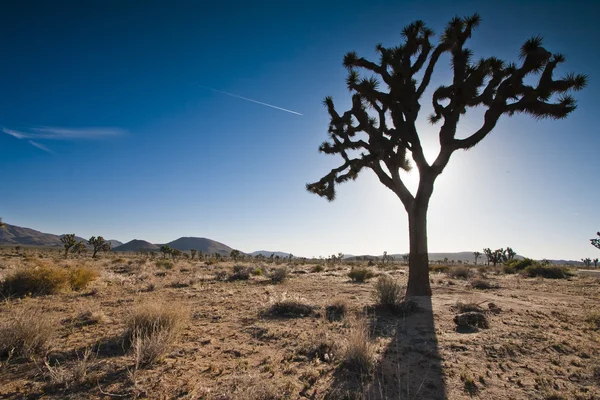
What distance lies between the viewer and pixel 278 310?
7.04m

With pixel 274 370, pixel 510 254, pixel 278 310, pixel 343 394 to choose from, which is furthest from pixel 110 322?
pixel 510 254

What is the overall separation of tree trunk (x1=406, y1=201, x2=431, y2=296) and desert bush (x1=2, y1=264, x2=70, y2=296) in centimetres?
1141

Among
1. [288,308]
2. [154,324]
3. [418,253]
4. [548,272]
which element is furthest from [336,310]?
[548,272]

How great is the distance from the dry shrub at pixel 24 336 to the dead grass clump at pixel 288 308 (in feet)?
13.4

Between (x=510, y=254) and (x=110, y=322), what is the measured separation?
49.7 metres

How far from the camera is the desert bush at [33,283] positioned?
28.4 ft

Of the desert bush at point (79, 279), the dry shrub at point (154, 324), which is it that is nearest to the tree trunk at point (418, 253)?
the dry shrub at point (154, 324)

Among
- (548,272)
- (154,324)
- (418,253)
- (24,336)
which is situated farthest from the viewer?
(548,272)

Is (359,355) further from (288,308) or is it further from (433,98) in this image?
(433,98)

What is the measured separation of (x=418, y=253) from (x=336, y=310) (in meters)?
3.91

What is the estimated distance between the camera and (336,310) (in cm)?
709

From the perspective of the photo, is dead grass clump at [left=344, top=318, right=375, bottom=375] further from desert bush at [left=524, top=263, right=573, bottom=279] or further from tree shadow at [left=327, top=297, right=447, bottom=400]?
desert bush at [left=524, top=263, right=573, bottom=279]

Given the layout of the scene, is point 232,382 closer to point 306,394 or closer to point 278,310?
point 306,394

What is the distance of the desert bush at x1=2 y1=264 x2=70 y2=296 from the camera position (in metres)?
8.65
